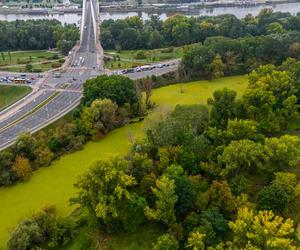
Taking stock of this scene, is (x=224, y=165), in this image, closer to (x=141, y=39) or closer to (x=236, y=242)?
(x=236, y=242)

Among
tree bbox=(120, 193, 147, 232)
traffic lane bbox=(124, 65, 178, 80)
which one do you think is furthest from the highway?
tree bbox=(120, 193, 147, 232)

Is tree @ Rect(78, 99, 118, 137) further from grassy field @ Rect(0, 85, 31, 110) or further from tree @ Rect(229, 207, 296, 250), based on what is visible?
tree @ Rect(229, 207, 296, 250)

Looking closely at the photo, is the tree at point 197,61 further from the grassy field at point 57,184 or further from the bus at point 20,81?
the bus at point 20,81

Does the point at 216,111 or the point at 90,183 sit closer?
the point at 90,183

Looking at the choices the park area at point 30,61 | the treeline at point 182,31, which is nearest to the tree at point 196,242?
the park area at point 30,61

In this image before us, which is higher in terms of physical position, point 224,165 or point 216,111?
point 216,111

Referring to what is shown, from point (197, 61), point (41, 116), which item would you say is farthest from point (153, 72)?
point (41, 116)

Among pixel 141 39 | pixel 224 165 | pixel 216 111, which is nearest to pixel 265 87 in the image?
pixel 216 111
